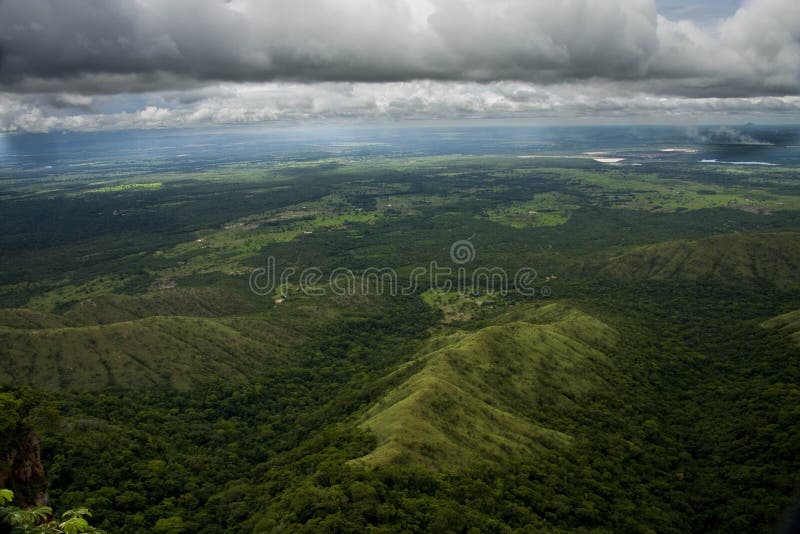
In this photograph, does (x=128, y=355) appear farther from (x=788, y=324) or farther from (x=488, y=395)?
(x=788, y=324)

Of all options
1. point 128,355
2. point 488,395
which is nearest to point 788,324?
point 488,395

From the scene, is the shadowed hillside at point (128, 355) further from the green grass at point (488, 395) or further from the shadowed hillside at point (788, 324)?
the shadowed hillside at point (788, 324)

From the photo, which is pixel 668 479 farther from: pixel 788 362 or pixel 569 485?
pixel 788 362

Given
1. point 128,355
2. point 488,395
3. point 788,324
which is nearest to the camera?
point 488,395

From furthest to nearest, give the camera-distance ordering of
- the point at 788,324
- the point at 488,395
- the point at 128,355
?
the point at 788,324 < the point at 128,355 < the point at 488,395

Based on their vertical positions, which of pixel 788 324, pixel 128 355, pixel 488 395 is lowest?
pixel 488 395

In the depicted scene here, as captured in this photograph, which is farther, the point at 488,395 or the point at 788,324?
the point at 788,324

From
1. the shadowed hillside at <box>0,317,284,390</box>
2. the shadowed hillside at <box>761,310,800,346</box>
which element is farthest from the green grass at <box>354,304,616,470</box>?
the shadowed hillside at <box>0,317,284,390</box>

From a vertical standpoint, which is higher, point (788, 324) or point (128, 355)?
point (128, 355)

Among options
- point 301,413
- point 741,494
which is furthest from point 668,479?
point 301,413
